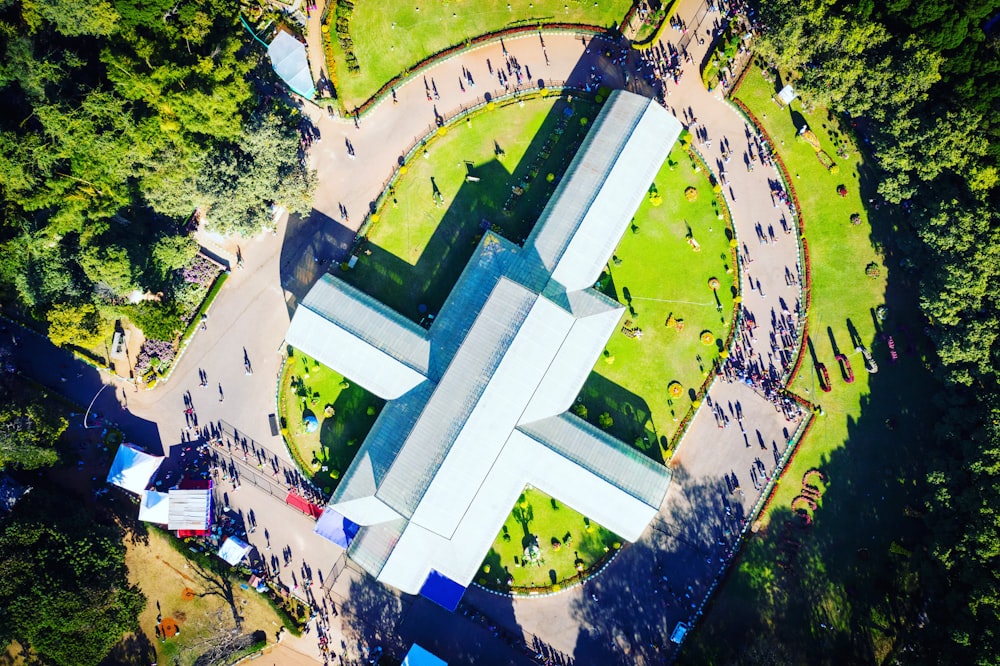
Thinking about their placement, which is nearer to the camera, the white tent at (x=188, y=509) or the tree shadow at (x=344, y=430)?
the white tent at (x=188, y=509)

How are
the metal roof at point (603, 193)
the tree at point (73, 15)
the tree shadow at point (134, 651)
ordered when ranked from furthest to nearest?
the tree shadow at point (134, 651) < the metal roof at point (603, 193) < the tree at point (73, 15)

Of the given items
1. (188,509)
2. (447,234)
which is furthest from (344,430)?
(447,234)

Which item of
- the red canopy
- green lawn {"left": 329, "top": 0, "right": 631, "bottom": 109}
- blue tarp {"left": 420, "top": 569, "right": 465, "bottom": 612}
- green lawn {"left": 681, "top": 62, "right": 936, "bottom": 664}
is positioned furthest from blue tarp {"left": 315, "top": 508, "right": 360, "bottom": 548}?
green lawn {"left": 329, "top": 0, "right": 631, "bottom": 109}

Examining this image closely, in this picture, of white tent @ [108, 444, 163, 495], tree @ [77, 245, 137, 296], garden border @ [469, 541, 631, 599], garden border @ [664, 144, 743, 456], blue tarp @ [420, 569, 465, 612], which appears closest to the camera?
tree @ [77, 245, 137, 296]

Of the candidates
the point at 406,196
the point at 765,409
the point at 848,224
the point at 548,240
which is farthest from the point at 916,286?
the point at 406,196

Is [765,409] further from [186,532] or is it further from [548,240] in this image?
[186,532]

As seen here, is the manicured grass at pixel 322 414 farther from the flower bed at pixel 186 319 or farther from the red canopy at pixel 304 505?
the flower bed at pixel 186 319

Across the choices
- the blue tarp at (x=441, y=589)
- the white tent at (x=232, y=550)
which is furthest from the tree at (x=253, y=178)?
the blue tarp at (x=441, y=589)

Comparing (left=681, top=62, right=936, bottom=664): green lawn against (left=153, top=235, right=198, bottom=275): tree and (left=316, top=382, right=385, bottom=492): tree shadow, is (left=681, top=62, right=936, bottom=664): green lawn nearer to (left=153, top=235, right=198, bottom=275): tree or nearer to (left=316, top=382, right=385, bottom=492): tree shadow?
(left=316, top=382, right=385, bottom=492): tree shadow
